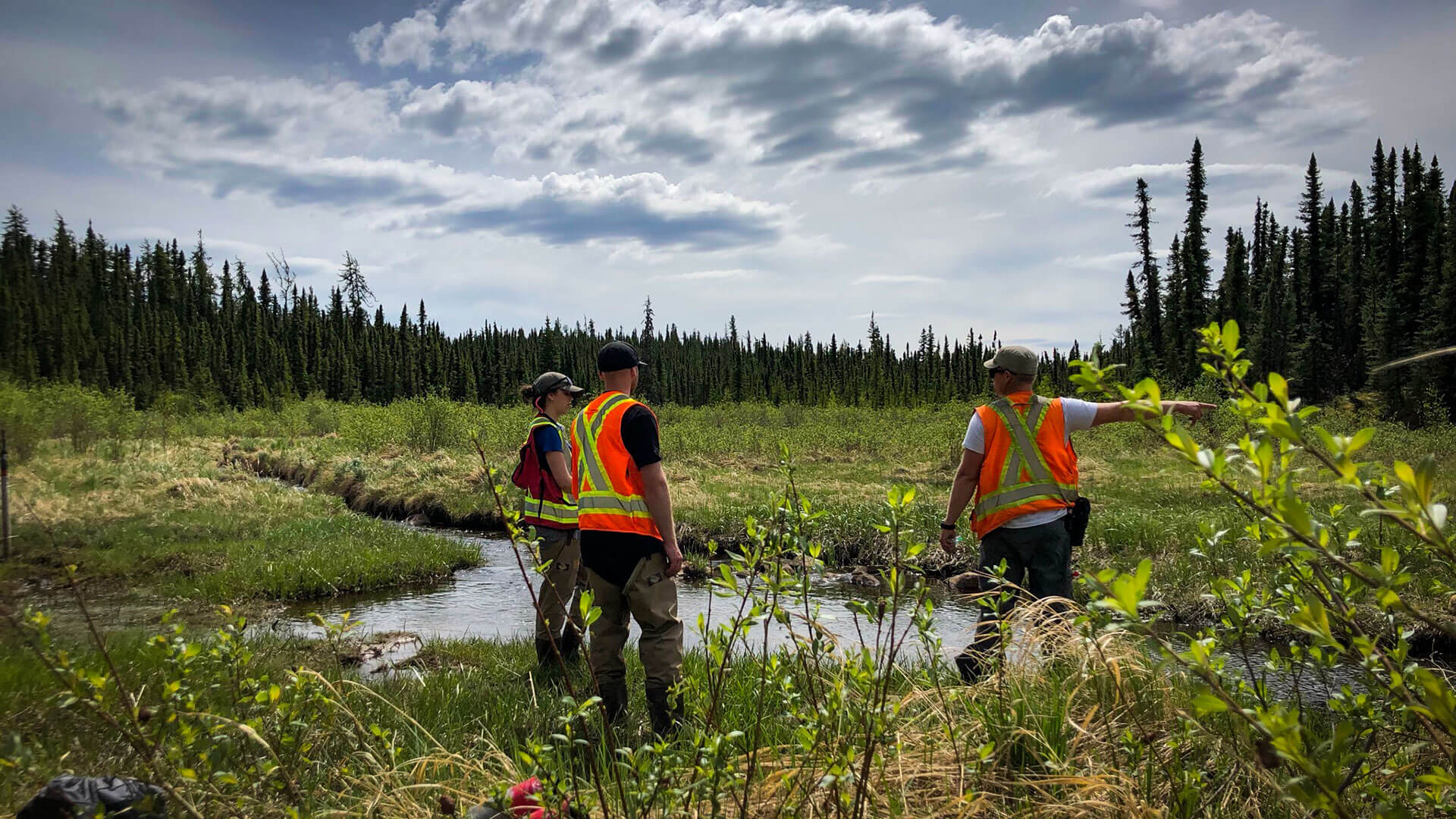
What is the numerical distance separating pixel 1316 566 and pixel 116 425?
3709 centimetres

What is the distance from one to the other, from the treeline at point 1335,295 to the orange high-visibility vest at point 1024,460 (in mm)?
44247

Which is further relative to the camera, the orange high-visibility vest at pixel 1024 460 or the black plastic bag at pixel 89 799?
the orange high-visibility vest at pixel 1024 460

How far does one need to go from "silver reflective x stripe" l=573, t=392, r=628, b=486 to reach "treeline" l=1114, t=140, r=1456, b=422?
46.3m

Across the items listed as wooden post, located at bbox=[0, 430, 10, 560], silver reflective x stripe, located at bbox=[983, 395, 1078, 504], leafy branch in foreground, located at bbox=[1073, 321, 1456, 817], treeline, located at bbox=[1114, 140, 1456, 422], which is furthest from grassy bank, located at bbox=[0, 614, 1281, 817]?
treeline, located at bbox=[1114, 140, 1456, 422]

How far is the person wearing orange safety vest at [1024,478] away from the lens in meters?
4.91

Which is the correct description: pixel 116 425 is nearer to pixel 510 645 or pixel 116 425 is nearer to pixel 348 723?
pixel 510 645

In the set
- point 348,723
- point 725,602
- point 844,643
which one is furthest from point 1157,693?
point 725,602

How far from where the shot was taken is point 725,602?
36.6 ft

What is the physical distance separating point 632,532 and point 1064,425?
2.80 m

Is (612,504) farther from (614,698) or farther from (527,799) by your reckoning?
(527,799)

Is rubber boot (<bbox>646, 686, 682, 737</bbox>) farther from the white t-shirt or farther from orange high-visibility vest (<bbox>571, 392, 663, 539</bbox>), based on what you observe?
the white t-shirt

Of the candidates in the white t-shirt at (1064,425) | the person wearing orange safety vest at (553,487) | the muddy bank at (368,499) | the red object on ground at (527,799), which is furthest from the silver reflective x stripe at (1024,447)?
the muddy bank at (368,499)

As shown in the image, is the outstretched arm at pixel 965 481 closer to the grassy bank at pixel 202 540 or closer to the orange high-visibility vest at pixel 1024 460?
the orange high-visibility vest at pixel 1024 460

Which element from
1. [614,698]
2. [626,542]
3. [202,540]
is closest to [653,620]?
[626,542]
